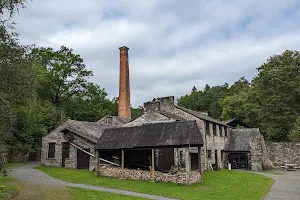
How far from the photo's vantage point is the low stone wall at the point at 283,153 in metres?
30.3


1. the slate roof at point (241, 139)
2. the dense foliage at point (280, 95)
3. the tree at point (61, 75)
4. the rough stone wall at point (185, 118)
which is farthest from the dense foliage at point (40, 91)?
the dense foliage at point (280, 95)

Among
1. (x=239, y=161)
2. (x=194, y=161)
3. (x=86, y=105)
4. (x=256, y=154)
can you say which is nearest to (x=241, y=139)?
(x=239, y=161)

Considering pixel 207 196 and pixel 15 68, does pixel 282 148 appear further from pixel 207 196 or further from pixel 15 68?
pixel 15 68

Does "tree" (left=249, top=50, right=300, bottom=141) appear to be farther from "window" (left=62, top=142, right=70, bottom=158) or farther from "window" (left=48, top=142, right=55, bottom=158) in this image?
"window" (left=48, top=142, right=55, bottom=158)

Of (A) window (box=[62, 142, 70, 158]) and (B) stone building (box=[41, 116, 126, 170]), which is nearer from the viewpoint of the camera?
(B) stone building (box=[41, 116, 126, 170])

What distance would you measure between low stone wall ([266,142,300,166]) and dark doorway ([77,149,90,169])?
21382 millimetres

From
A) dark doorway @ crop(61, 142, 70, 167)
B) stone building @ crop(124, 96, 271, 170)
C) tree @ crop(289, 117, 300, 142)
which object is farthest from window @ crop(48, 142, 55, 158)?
tree @ crop(289, 117, 300, 142)

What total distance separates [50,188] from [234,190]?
10.0 meters

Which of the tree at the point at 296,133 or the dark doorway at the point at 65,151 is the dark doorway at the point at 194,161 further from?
the tree at the point at 296,133

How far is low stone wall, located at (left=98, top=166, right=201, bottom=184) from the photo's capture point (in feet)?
55.2

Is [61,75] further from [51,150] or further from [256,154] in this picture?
[256,154]

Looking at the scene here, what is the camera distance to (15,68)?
11.1 meters

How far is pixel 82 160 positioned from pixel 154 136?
31.1ft

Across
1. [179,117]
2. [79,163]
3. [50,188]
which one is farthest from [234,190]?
[79,163]
